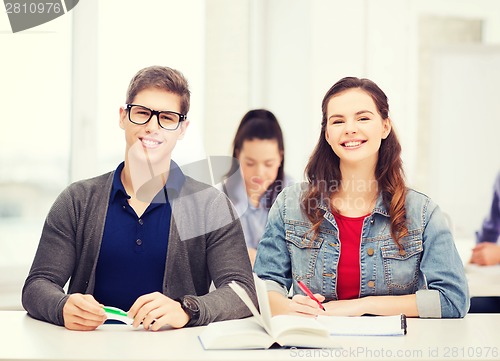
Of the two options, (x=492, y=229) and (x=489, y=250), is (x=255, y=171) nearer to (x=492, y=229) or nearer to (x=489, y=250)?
(x=489, y=250)

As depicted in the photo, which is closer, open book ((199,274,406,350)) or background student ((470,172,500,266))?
open book ((199,274,406,350))

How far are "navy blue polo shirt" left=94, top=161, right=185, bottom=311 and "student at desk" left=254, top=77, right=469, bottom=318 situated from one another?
0.29 metres

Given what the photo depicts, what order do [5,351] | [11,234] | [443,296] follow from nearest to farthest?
[5,351]
[443,296]
[11,234]

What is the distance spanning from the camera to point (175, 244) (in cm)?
204

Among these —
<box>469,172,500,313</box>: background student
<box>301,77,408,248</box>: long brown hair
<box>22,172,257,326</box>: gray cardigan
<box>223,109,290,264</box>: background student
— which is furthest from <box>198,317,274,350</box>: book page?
<box>223,109,290,264</box>: background student

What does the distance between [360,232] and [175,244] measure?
51cm

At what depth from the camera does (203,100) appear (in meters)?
4.77

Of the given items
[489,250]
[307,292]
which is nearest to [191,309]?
[307,292]

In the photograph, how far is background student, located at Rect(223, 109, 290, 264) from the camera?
10.6ft

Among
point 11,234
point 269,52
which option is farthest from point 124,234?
point 269,52

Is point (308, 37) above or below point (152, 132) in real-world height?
above

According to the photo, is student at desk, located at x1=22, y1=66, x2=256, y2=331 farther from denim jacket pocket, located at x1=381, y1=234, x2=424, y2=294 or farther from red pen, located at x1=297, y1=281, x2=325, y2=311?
denim jacket pocket, located at x1=381, y1=234, x2=424, y2=294

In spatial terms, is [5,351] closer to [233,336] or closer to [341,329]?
[233,336]

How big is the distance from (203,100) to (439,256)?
9.69 feet
